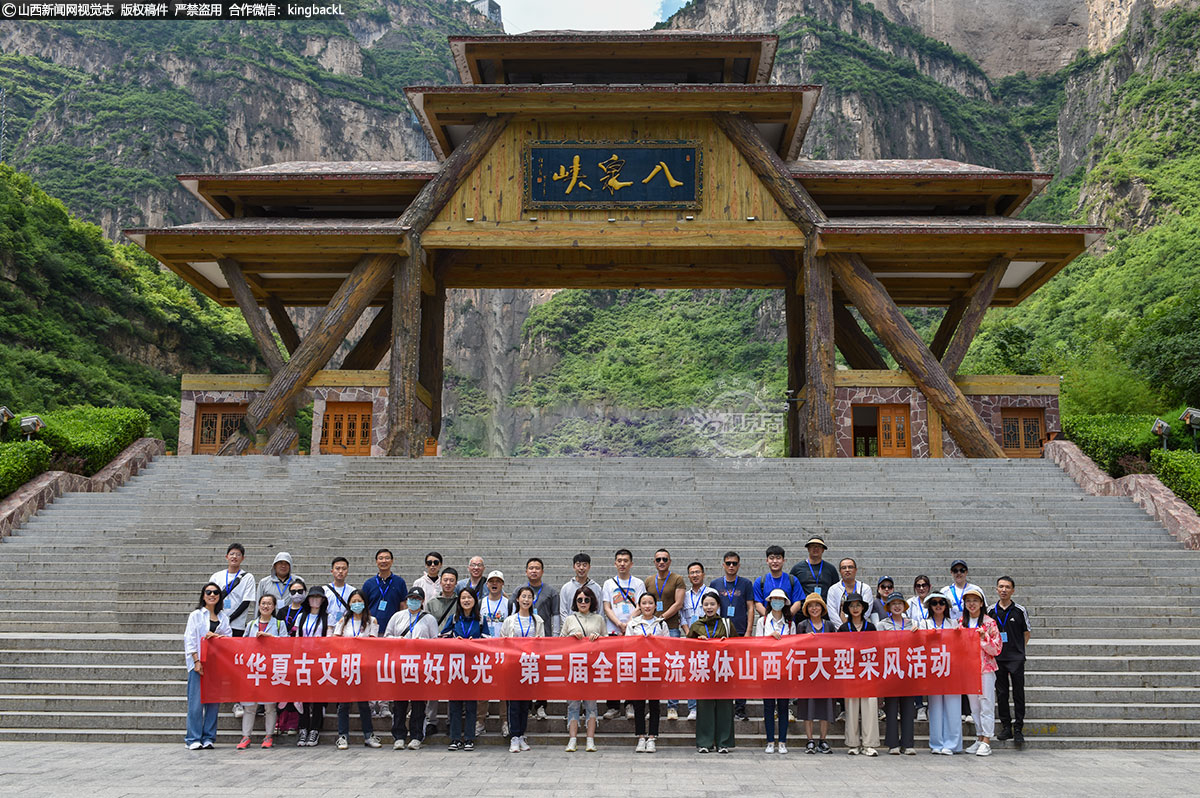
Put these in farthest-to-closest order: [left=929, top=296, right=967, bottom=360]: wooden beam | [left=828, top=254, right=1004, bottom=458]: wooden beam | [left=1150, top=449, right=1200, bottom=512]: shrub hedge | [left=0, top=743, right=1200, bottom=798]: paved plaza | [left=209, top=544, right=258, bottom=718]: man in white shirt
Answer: [left=929, top=296, right=967, bottom=360]: wooden beam → [left=828, top=254, right=1004, bottom=458]: wooden beam → [left=1150, top=449, right=1200, bottom=512]: shrub hedge → [left=209, top=544, right=258, bottom=718]: man in white shirt → [left=0, top=743, right=1200, bottom=798]: paved plaza

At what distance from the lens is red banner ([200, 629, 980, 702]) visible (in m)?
7.55

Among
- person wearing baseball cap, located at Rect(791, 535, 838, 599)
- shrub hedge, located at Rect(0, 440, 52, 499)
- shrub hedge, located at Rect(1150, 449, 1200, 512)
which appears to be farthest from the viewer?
shrub hedge, located at Rect(0, 440, 52, 499)

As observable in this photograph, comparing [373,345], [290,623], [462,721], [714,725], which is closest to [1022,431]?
[373,345]

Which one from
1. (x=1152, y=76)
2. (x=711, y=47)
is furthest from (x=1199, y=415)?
(x=1152, y=76)

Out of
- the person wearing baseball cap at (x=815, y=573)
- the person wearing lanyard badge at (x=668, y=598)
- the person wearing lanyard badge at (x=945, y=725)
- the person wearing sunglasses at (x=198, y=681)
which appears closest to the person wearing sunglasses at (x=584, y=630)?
the person wearing lanyard badge at (x=668, y=598)

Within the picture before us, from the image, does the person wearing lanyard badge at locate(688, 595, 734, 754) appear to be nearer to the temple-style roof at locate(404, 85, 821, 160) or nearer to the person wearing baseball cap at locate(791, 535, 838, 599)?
the person wearing baseball cap at locate(791, 535, 838, 599)

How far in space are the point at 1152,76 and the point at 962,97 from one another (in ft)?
70.1

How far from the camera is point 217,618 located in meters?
7.96

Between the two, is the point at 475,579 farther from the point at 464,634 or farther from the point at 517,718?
the point at 517,718

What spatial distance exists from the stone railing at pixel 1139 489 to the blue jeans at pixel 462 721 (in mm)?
9256

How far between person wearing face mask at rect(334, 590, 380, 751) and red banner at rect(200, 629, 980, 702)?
0.13 meters

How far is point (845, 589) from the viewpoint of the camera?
8.06m

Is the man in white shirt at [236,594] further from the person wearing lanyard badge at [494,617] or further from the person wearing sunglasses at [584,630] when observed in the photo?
the person wearing sunglasses at [584,630]

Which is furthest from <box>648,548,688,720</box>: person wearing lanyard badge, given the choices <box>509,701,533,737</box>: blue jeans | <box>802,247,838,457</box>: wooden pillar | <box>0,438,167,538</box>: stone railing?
<box>802,247,838,457</box>: wooden pillar
